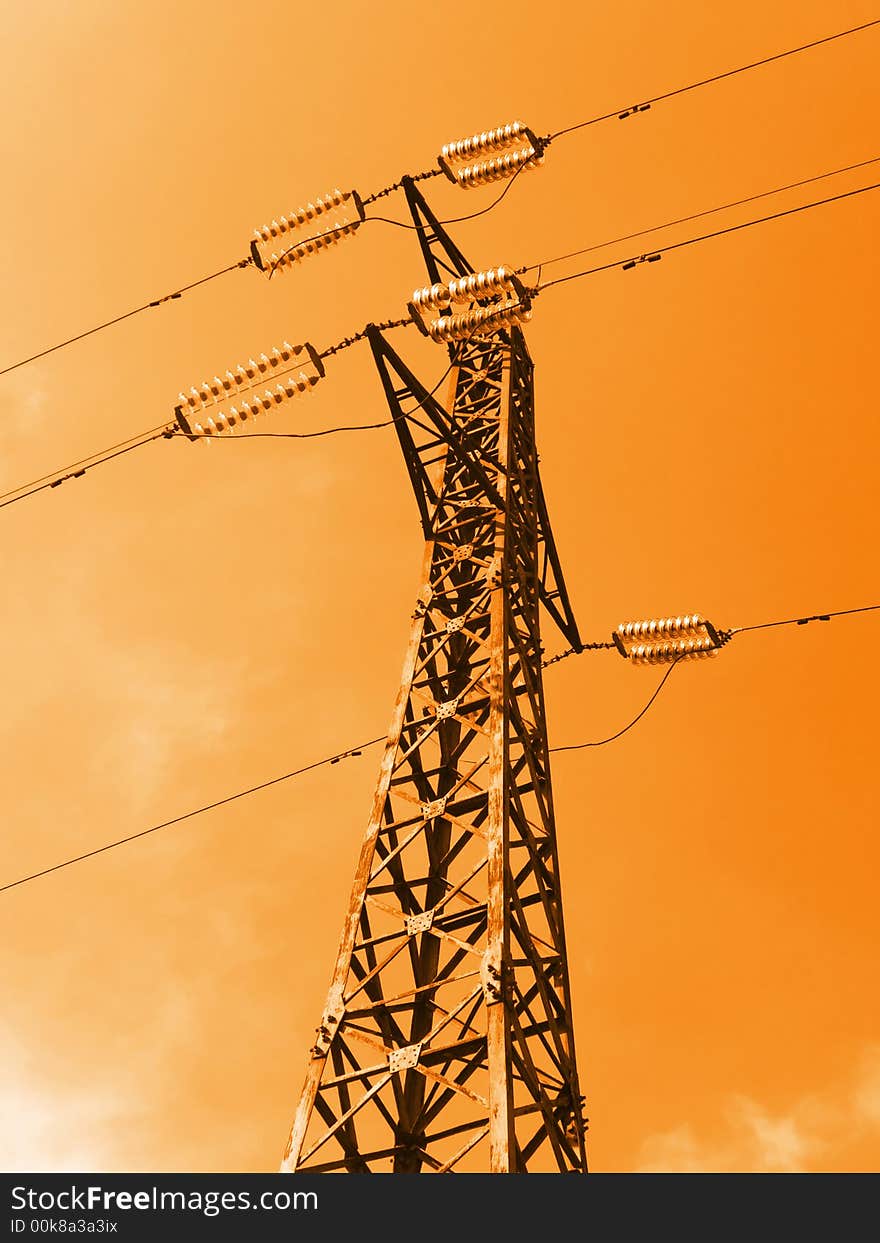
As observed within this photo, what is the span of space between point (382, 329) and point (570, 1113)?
9753 mm

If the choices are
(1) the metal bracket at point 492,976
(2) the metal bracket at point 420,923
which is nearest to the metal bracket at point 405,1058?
(1) the metal bracket at point 492,976

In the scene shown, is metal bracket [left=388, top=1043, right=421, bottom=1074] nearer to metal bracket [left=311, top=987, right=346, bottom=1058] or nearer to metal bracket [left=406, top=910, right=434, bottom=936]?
metal bracket [left=311, top=987, right=346, bottom=1058]

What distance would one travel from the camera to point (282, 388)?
1628 centimetres

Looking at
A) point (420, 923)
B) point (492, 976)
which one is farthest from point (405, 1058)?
point (420, 923)

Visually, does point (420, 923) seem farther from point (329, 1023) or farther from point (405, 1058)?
point (405, 1058)

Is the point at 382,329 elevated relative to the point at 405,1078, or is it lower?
elevated

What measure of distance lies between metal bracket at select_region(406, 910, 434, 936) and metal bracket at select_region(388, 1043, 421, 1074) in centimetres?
141

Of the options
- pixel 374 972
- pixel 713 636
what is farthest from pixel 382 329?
pixel 374 972

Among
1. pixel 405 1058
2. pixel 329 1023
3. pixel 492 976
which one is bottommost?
pixel 405 1058

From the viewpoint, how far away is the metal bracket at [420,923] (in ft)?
47.3

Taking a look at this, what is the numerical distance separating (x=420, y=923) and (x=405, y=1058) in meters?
1.64

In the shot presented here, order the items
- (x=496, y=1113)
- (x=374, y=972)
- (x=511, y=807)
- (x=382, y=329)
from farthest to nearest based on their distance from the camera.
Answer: (x=382, y=329) < (x=511, y=807) < (x=374, y=972) < (x=496, y=1113)

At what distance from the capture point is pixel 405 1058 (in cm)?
1322

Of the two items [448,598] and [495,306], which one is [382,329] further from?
[448,598]
